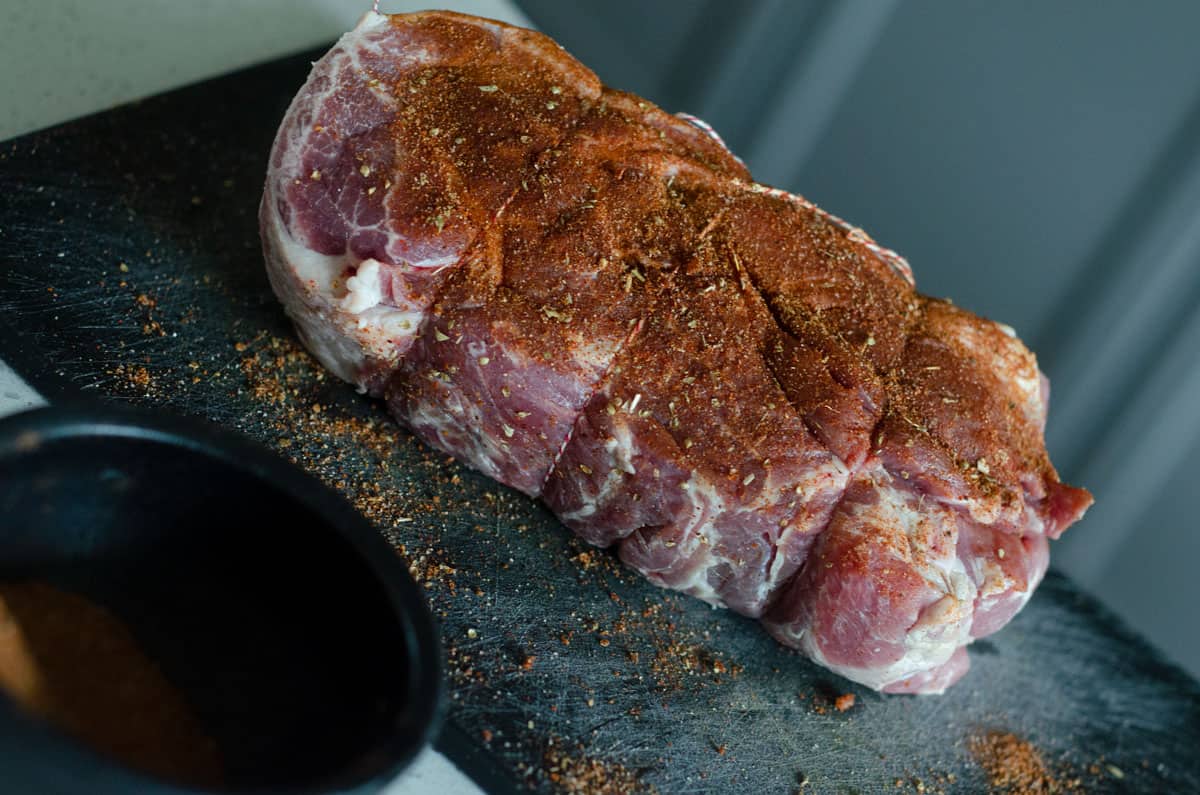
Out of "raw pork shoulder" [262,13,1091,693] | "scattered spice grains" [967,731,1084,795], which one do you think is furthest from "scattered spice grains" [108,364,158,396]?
"scattered spice grains" [967,731,1084,795]

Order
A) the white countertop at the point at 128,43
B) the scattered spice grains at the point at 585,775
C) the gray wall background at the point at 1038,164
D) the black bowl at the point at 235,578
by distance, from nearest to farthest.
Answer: the black bowl at the point at 235,578 < the scattered spice grains at the point at 585,775 < the white countertop at the point at 128,43 < the gray wall background at the point at 1038,164

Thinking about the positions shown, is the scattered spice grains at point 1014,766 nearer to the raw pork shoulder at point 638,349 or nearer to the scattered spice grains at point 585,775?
the raw pork shoulder at point 638,349

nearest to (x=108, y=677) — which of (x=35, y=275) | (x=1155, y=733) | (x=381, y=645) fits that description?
(x=381, y=645)

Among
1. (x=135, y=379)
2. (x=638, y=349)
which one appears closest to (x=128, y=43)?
(x=135, y=379)

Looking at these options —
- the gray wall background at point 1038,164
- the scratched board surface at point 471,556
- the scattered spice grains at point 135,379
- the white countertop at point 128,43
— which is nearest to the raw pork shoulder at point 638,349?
the scratched board surface at point 471,556

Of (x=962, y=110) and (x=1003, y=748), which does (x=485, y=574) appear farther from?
(x=962, y=110)

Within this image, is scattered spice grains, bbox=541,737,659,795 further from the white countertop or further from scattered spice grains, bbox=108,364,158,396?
the white countertop
